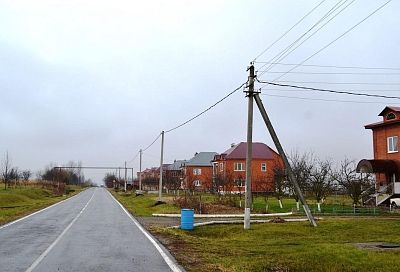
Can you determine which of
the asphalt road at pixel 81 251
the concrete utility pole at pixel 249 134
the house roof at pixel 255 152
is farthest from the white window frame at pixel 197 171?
the asphalt road at pixel 81 251

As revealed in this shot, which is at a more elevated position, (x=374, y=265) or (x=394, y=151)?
(x=394, y=151)

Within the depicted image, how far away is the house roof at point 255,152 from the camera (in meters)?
76.6

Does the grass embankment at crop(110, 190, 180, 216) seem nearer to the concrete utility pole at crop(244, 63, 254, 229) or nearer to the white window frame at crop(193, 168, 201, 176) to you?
the concrete utility pole at crop(244, 63, 254, 229)

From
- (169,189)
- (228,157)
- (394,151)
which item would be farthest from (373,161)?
(169,189)

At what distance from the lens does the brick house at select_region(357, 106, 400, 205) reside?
38.4 meters

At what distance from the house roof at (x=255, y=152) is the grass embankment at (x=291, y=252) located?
56.4m

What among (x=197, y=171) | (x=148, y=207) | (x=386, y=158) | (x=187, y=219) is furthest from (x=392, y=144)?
(x=197, y=171)

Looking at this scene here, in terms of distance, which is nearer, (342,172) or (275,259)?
(275,259)

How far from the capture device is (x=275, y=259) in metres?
11.3

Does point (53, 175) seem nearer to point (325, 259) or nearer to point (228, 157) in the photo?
point (228, 157)

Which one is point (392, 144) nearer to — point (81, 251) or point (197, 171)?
point (81, 251)

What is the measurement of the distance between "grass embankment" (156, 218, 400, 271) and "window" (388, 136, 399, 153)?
21.6 m

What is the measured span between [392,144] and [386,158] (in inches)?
54.3

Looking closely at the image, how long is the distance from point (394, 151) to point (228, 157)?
3804 cm
